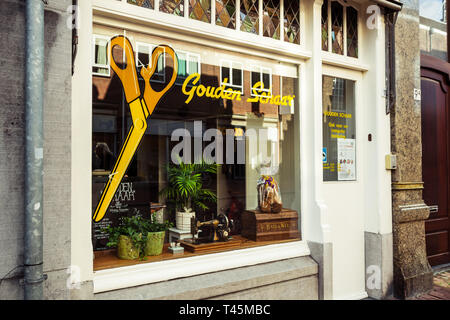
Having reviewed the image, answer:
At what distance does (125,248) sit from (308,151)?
2.27 metres

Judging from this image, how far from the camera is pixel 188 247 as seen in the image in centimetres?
367

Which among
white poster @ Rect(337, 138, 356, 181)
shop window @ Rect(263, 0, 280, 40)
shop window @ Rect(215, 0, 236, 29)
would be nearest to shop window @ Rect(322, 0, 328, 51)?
shop window @ Rect(263, 0, 280, 40)

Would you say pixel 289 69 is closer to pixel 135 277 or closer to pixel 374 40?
pixel 374 40

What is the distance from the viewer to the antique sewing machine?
12.5ft

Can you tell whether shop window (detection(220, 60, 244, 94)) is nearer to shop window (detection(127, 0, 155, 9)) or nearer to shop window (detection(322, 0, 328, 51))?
shop window (detection(127, 0, 155, 9))

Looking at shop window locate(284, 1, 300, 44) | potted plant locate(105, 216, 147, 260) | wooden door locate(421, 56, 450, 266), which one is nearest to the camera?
potted plant locate(105, 216, 147, 260)

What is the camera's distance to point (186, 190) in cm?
382

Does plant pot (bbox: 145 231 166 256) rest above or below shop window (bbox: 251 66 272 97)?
below

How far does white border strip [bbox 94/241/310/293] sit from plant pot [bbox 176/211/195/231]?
335 millimetres

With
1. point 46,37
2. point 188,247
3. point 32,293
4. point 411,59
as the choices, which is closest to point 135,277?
point 188,247

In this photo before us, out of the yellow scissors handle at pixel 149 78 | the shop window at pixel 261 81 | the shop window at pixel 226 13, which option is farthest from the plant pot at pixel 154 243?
the shop window at pixel 226 13

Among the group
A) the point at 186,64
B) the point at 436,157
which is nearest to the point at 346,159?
the point at 436,157

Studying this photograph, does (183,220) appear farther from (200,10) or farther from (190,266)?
(200,10)

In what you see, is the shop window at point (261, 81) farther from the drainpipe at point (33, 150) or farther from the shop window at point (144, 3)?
the drainpipe at point (33, 150)
